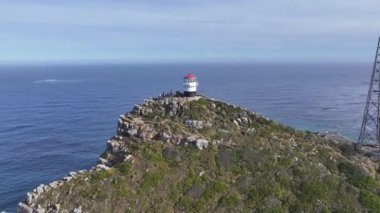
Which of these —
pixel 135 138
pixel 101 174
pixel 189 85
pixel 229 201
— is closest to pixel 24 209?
pixel 101 174

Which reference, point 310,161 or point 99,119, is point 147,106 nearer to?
point 310,161

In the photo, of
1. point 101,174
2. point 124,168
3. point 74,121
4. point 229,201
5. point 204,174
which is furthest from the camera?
point 74,121

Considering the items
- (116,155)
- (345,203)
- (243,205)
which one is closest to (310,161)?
(345,203)

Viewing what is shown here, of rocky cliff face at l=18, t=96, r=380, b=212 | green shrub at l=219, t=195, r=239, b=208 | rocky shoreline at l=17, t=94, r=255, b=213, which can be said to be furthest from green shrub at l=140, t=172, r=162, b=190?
green shrub at l=219, t=195, r=239, b=208

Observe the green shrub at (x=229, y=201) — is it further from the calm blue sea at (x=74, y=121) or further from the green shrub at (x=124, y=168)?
the calm blue sea at (x=74, y=121)

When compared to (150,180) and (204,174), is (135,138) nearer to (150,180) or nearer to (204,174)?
(150,180)

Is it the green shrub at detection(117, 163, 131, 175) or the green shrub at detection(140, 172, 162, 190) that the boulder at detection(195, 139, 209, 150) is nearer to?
the green shrub at detection(140, 172, 162, 190)

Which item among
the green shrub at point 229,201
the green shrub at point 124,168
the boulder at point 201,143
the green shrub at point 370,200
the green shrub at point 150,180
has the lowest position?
the green shrub at point 370,200

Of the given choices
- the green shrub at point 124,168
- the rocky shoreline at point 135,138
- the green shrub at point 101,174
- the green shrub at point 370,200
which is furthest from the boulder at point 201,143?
the green shrub at point 370,200
